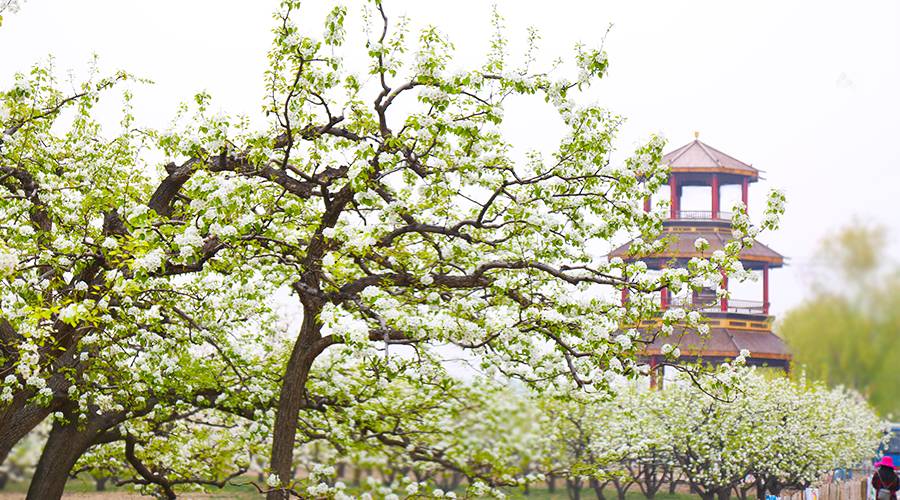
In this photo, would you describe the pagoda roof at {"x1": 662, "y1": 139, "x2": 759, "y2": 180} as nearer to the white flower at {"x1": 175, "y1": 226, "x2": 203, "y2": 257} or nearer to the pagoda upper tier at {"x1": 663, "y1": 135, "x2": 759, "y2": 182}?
the pagoda upper tier at {"x1": 663, "y1": 135, "x2": 759, "y2": 182}

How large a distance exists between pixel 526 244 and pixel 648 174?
5.47 ft

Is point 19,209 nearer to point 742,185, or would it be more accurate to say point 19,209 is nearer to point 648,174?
point 648,174

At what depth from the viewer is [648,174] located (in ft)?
35.5

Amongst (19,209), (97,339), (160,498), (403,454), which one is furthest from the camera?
(160,498)

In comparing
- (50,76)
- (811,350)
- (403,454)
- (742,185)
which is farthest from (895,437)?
(50,76)

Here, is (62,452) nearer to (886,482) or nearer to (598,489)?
(886,482)

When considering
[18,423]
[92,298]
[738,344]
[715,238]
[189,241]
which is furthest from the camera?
[715,238]

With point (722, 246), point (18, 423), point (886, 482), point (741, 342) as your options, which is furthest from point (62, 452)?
point (741, 342)

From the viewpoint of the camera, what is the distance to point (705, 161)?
145 feet

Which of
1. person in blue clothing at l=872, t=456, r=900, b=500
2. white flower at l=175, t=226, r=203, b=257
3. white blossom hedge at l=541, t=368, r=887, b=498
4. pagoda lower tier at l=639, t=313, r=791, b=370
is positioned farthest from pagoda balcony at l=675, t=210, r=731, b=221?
white flower at l=175, t=226, r=203, b=257

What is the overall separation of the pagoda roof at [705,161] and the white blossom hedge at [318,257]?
30967mm

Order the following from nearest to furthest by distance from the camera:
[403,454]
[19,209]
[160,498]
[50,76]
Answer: [19,209] < [50,76] < [403,454] < [160,498]

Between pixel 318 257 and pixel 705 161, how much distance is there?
1369 inches

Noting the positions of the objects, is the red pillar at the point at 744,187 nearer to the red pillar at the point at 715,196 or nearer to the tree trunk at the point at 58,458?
the red pillar at the point at 715,196
